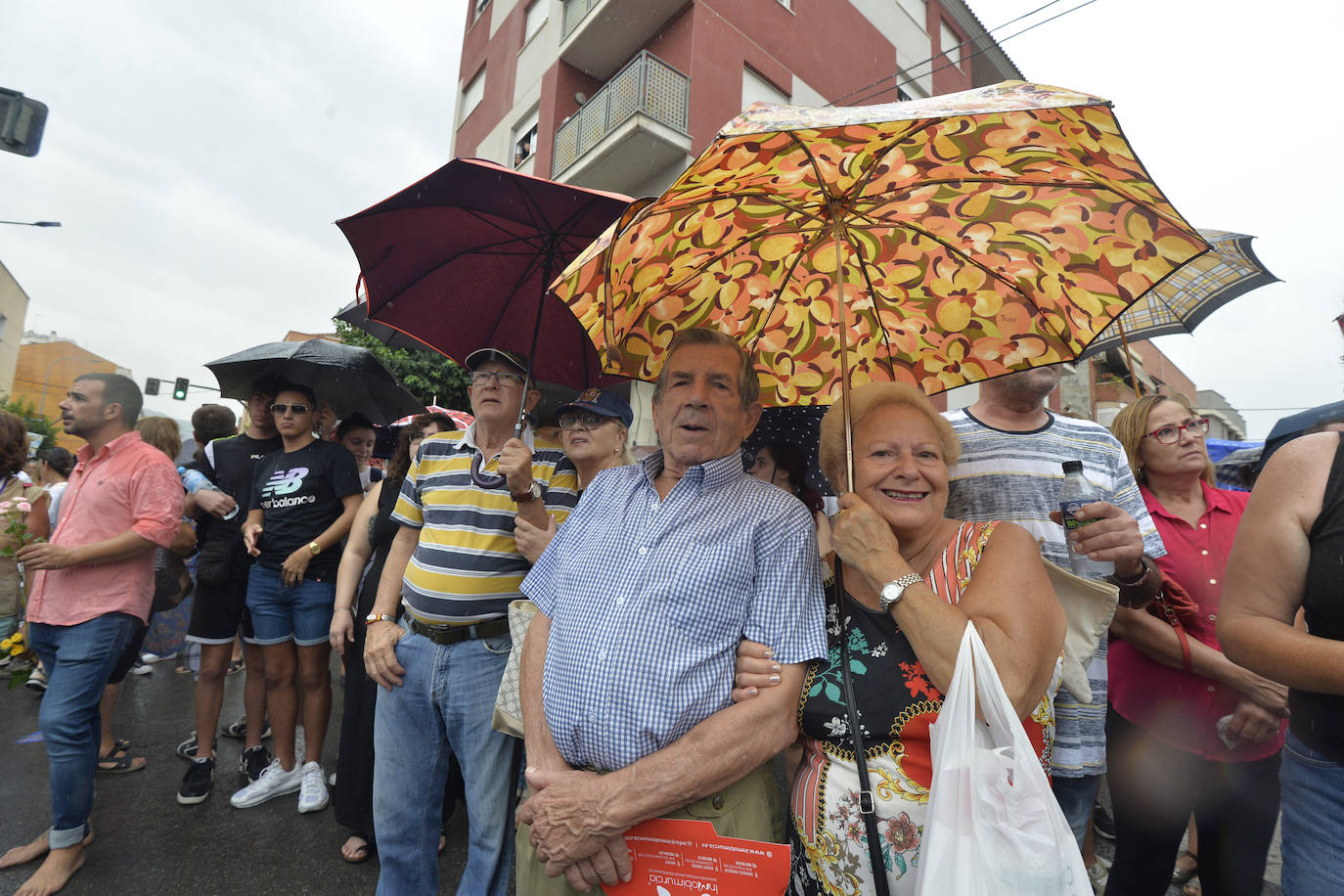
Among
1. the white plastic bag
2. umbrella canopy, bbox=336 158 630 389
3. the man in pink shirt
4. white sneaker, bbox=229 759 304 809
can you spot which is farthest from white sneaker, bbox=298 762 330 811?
the white plastic bag

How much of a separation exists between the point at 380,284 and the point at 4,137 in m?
8.12

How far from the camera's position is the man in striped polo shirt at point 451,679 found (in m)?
2.25

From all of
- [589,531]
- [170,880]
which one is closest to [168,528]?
[170,880]

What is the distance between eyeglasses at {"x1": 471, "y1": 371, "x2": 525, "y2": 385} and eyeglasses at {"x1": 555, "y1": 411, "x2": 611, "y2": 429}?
41 cm

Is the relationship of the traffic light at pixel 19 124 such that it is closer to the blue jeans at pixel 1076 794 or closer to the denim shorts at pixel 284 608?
the denim shorts at pixel 284 608

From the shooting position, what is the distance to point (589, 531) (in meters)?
1.87

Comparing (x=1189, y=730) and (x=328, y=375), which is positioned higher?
(x=328, y=375)

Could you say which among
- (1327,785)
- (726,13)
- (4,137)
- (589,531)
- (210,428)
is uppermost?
(726,13)

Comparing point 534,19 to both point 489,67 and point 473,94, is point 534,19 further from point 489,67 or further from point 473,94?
point 473,94

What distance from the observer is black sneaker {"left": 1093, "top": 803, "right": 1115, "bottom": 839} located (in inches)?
143

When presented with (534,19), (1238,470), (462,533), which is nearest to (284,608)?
(462,533)

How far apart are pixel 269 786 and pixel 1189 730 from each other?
447cm

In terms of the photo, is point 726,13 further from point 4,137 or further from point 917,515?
point 917,515

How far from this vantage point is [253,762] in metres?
3.73
